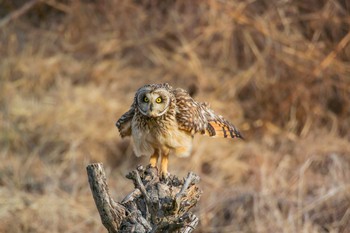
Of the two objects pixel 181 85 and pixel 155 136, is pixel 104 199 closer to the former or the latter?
pixel 155 136

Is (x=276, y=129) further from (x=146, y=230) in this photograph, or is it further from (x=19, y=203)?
(x=146, y=230)

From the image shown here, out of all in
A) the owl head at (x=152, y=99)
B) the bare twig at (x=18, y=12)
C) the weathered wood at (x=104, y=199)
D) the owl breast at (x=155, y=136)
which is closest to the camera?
the weathered wood at (x=104, y=199)

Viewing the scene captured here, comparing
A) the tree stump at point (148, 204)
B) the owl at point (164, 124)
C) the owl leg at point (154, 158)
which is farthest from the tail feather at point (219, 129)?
the tree stump at point (148, 204)

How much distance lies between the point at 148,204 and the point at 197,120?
77 centimetres

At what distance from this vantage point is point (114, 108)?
8586mm

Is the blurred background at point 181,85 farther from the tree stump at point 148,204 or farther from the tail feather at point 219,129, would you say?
the tree stump at point 148,204

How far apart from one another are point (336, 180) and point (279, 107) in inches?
65.6

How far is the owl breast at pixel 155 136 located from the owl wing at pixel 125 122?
79 mm

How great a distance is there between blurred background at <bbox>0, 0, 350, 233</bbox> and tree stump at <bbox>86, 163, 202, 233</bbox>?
408 cm

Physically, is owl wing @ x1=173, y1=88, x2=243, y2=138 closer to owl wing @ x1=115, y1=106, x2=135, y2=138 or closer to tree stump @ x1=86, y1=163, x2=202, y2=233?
owl wing @ x1=115, y1=106, x2=135, y2=138

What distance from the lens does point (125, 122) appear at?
3.83 m

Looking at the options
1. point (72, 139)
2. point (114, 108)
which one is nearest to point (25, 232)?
point (72, 139)

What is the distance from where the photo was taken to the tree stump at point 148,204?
115 inches

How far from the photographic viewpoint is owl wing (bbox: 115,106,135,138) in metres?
3.80
